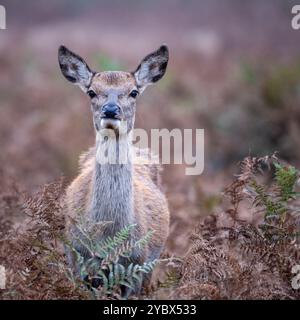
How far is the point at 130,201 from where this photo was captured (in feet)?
25.0

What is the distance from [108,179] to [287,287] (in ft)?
6.39

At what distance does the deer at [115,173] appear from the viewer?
745cm

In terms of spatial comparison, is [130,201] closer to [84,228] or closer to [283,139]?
[84,228]

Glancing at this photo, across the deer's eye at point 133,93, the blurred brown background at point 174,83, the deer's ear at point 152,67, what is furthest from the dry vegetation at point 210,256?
the blurred brown background at point 174,83

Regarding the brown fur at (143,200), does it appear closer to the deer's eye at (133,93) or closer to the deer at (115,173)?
the deer at (115,173)

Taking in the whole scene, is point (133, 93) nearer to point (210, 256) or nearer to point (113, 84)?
point (113, 84)

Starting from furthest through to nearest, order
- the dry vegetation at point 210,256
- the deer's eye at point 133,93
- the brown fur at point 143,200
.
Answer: the deer's eye at point 133,93 → the brown fur at point 143,200 → the dry vegetation at point 210,256

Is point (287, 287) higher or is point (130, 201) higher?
point (130, 201)

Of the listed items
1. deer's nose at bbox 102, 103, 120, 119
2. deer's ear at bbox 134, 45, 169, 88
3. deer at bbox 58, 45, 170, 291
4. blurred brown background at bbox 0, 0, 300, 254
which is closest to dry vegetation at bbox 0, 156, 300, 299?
deer at bbox 58, 45, 170, 291

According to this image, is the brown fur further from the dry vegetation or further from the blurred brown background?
the blurred brown background

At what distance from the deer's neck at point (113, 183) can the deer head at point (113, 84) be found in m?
0.19

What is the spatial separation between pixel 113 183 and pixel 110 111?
690 millimetres

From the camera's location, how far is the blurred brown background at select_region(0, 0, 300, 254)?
1388 centimetres
